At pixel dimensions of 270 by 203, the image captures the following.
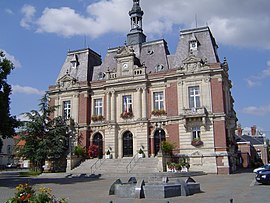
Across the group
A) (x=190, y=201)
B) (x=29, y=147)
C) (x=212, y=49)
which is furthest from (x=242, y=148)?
(x=190, y=201)

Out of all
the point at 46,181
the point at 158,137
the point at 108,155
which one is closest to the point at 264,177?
Result: the point at 46,181

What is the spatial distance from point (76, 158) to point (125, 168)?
690cm

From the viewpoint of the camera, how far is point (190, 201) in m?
13.1

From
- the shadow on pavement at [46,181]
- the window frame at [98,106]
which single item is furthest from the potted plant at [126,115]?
the shadow on pavement at [46,181]

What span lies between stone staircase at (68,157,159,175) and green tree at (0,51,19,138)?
9.26 meters

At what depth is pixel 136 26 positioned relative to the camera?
4262 cm

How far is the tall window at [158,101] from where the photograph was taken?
36.0 m

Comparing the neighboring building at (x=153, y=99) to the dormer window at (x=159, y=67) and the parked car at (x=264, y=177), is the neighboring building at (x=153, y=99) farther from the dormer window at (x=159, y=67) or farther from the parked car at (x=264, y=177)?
the parked car at (x=264, y=177)

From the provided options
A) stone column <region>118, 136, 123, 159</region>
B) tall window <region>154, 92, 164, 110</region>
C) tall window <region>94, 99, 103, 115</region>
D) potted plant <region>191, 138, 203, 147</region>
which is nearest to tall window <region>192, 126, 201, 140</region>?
potted plant <region>191, 138, 203, 147</region>

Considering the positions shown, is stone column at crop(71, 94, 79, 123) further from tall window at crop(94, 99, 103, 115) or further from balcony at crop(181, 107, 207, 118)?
balcony at crop(181, 107, 207, 118)

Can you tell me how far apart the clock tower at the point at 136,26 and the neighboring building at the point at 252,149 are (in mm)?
20839

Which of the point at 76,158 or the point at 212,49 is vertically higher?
the point at 212,49

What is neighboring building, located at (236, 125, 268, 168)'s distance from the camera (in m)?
47.2

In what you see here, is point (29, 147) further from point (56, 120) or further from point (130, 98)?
point (130, 98)
